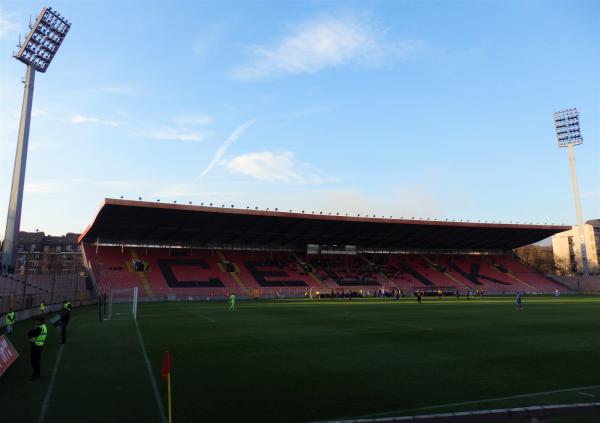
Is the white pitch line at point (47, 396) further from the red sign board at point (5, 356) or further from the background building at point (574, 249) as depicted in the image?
the background building at point (574, 249)

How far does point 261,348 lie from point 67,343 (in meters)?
8.52

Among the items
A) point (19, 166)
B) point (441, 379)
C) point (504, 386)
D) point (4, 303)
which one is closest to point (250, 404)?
point (441, 379)

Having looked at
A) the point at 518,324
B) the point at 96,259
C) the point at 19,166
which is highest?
the point at 19,166

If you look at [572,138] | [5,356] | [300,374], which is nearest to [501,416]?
[300,374]

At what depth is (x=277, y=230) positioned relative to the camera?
64.4 m

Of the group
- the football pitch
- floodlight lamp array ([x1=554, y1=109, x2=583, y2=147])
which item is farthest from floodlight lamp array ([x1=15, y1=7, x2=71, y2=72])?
floodlight lamp array ([x1=554, y1=109, x2=583, y2=147])

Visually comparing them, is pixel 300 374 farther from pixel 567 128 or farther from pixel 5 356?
pixel 567 128

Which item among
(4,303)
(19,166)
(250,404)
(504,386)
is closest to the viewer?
(250,404)

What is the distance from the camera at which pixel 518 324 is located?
23.3 metres

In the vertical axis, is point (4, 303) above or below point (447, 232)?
below

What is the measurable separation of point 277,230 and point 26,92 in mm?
35838

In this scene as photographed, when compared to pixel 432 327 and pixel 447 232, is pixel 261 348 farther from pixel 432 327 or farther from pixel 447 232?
pixel 447 232

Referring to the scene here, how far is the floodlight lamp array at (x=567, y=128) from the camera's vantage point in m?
76.4

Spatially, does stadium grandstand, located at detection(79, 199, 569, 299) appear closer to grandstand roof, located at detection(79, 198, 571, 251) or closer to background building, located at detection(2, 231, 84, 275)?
grandstand roof, located at detection(79, 198, 571, 251)
